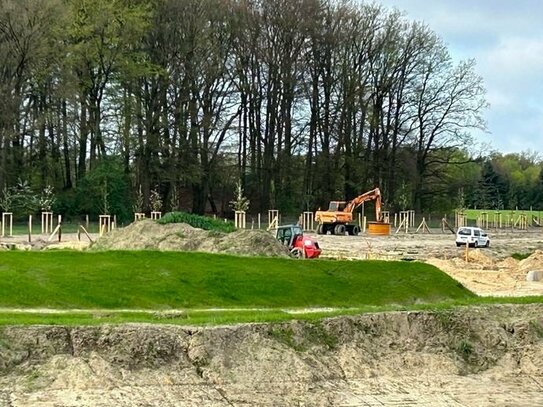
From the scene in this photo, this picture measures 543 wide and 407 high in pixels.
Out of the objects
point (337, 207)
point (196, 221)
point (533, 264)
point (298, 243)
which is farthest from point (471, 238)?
point (196, 221)

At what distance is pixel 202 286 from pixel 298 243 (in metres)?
13.4

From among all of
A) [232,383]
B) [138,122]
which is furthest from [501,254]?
[232,383]

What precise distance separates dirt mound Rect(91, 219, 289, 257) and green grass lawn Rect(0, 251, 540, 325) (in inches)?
115

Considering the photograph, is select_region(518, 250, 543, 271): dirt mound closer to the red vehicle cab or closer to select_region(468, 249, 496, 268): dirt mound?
select_region(468, 249, 496, 268): dirt mound

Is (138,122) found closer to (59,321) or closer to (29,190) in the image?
(29,190)

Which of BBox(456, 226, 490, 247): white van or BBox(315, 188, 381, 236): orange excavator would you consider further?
BBox(315, 188, 381, 236): orange excavator

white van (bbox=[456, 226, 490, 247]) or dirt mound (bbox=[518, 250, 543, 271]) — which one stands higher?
white van (bbox=[456, 226, 490, 247])

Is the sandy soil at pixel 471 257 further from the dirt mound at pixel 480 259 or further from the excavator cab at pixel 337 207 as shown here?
the excavator cab at pixel 337 207

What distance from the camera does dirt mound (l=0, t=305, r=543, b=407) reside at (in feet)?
40.9

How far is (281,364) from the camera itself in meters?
13.9

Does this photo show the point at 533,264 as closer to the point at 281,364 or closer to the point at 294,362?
the point at 294,362

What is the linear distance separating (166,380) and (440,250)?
112 ft

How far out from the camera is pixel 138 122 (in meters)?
61.2

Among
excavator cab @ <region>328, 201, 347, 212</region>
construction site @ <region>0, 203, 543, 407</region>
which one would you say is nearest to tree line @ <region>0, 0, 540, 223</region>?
excavator cab @ <region>328, 201, 347, 212</region>
